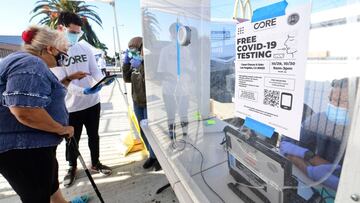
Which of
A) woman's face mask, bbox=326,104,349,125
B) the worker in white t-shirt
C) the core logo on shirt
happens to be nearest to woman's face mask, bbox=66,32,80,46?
the worker in white t-shirt

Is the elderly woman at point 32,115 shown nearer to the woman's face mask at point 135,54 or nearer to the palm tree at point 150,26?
the palm tree at point 150,26

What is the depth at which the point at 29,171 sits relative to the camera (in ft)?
4.32

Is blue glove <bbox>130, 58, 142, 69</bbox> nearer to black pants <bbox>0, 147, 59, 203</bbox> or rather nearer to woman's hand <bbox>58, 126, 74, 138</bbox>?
woman's hand <bbox>58, 126, 74, 138</bbox>

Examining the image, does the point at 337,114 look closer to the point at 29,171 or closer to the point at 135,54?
the point at 29,171

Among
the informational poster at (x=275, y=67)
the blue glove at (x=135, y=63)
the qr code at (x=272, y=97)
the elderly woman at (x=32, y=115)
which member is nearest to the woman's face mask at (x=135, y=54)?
the blue glove at (x=135, y=63)

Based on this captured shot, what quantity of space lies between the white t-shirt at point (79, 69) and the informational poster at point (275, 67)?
5.90ft

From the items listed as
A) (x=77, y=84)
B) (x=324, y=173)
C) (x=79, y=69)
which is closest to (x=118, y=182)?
(x=77, y=84)

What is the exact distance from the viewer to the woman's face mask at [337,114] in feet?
1.73

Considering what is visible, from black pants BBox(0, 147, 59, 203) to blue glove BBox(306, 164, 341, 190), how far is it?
1.43 metres

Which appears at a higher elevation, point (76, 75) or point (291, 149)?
point (76, 75)

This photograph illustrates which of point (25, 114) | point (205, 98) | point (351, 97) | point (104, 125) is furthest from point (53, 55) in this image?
point (104, 125)

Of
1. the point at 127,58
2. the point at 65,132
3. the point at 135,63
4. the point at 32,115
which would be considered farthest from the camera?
the point at 127,58

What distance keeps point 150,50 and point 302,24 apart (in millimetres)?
1402

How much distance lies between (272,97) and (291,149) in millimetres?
224
